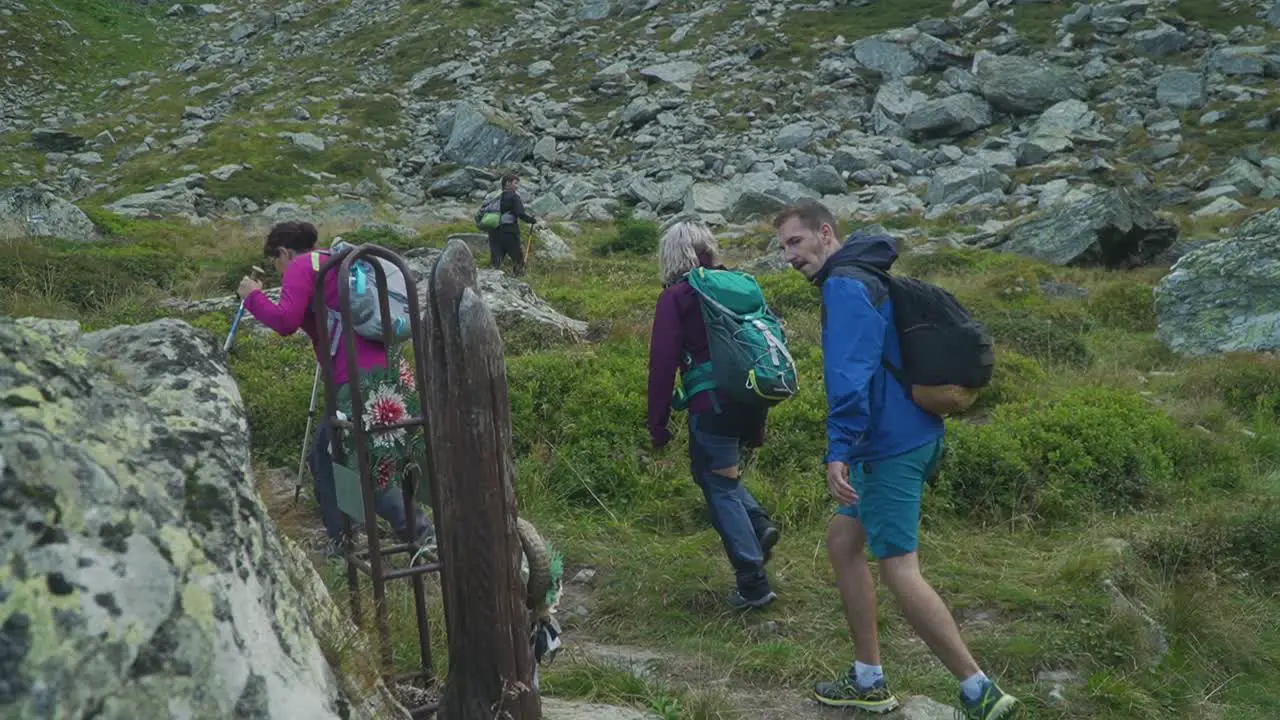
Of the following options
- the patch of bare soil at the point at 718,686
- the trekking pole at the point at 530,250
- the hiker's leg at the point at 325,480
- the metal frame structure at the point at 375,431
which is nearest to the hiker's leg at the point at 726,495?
the patch of bare soil at the point at 718,686

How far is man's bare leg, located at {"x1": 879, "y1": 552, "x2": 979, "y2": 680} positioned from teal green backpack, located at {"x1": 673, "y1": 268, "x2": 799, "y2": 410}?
48.9 inches

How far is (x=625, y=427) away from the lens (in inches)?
320

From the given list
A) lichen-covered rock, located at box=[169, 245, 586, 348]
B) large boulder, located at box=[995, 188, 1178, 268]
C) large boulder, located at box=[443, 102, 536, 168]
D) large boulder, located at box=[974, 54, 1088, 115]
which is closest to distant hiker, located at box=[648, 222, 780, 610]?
lichen-covered rock, located at box=[169, 245, 586, 348]

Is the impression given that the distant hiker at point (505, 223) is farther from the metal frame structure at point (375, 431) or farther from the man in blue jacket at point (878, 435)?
the metal frame structure at point (375, 431)

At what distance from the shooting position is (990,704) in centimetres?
410

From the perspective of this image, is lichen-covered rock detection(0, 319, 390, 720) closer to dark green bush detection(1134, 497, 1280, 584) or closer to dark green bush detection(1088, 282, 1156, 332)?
dark green bush detection(1134, 497, 1280, 584)

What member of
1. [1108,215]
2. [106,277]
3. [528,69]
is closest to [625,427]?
[106,277]

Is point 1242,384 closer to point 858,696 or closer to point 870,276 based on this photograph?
point 858,696

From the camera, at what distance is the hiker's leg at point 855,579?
4461 mm

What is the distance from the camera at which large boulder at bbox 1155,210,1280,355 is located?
1181 cm

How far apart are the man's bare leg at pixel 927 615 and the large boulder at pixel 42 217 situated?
677 inches

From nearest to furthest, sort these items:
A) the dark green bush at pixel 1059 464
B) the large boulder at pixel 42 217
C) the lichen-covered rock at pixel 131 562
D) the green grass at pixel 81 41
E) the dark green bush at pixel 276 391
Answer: the lichen-covered rock at pixel 131 562, the dark green bush at pixel 1059 464, the dark green bush at pixel 276 391, the large boulder at pixel 42 217, the green grass at pixel 81 41

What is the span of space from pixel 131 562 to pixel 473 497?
1.31 meters

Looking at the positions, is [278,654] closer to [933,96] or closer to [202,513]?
[202,513]
